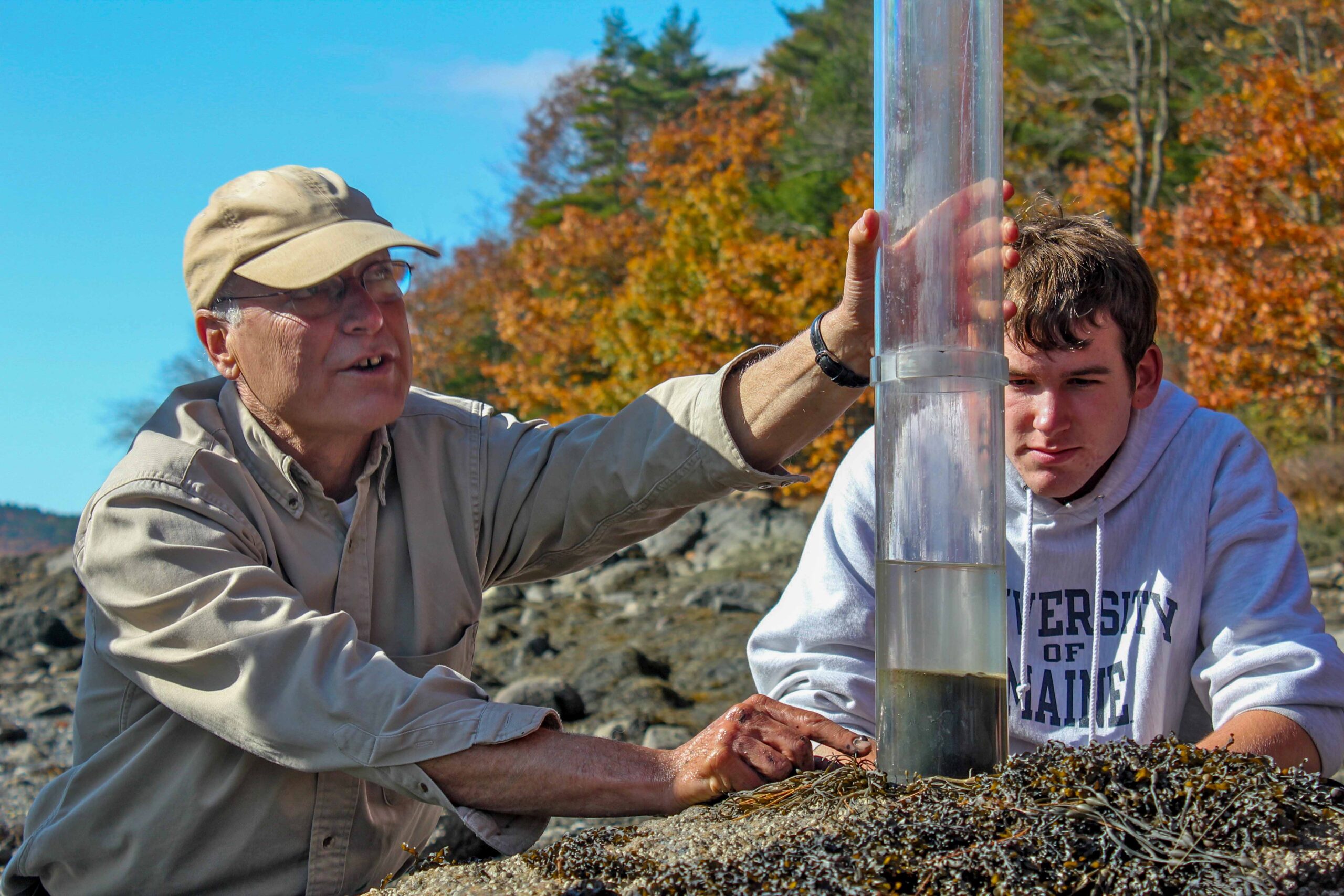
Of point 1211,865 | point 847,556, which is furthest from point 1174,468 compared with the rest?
point 1211,865

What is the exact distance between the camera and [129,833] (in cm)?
299

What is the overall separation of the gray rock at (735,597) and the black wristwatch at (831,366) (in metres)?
11.9

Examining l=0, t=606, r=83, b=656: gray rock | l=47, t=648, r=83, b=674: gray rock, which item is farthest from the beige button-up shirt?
l=0, t=606, r=83, b=656: gray rock

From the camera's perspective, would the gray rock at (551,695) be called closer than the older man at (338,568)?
No

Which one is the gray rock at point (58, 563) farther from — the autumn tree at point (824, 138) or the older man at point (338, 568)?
the older man at point (338, 568)

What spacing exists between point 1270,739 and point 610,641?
40.2 ft

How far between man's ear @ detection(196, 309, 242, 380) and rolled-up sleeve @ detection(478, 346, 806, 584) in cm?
70

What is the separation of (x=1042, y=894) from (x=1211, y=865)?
30 centimetres

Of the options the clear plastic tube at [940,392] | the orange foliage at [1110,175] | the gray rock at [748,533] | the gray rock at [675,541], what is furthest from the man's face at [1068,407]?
the orange foliage at [1110,175]

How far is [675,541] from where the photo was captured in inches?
829

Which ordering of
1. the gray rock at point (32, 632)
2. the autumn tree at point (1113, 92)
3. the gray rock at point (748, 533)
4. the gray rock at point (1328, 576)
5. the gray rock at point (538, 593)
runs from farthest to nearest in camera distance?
the autumn tree at point (1113, 92)
the gray rock at point (748, 533)
the gray rock at point (538, 593)
the gray rock at point (32, 632)
the gray rock at point (1328, 576)

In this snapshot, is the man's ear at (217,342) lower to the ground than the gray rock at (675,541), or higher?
higher

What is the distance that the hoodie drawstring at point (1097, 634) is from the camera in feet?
10.1

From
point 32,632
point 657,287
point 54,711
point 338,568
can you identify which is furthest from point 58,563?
point 338,568
